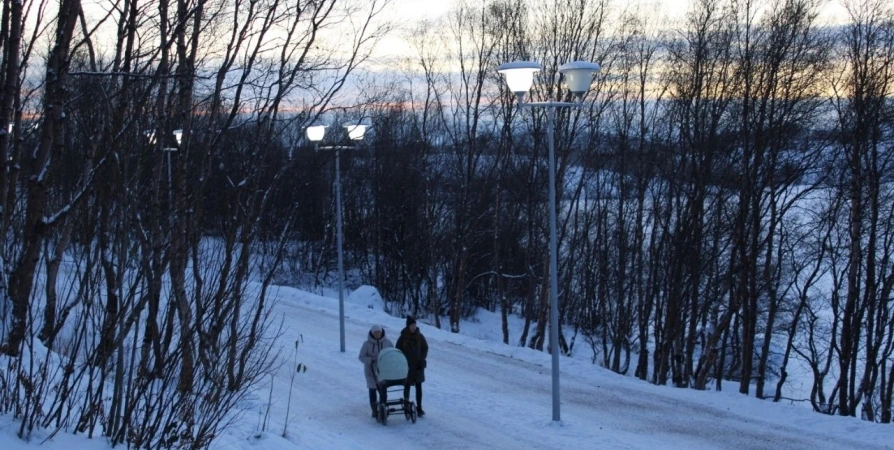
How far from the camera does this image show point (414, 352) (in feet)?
40.5

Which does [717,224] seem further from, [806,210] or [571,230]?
[571,230]

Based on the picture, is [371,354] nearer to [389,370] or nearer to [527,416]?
[389,370]

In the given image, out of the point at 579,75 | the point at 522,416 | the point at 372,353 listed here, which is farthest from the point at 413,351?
the point at 579,75

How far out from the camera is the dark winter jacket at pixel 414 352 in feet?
40.5

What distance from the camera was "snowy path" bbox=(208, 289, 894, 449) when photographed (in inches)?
440

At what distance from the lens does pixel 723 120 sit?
2503cm

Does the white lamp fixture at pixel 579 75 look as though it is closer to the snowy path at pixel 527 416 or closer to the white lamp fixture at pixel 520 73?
the white lamp fixture at pixel 520 73

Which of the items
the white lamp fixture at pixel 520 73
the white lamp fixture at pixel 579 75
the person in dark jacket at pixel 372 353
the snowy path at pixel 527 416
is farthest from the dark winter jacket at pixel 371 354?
the white lamp fixture at pixel 579 75

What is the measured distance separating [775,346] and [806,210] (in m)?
16.2

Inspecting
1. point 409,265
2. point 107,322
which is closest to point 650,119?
point 409,265

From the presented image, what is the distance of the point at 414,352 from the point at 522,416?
211cm

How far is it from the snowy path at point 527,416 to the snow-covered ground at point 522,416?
18mm

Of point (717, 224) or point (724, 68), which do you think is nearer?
point (724, 68)

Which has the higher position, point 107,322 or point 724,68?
point 724,68
